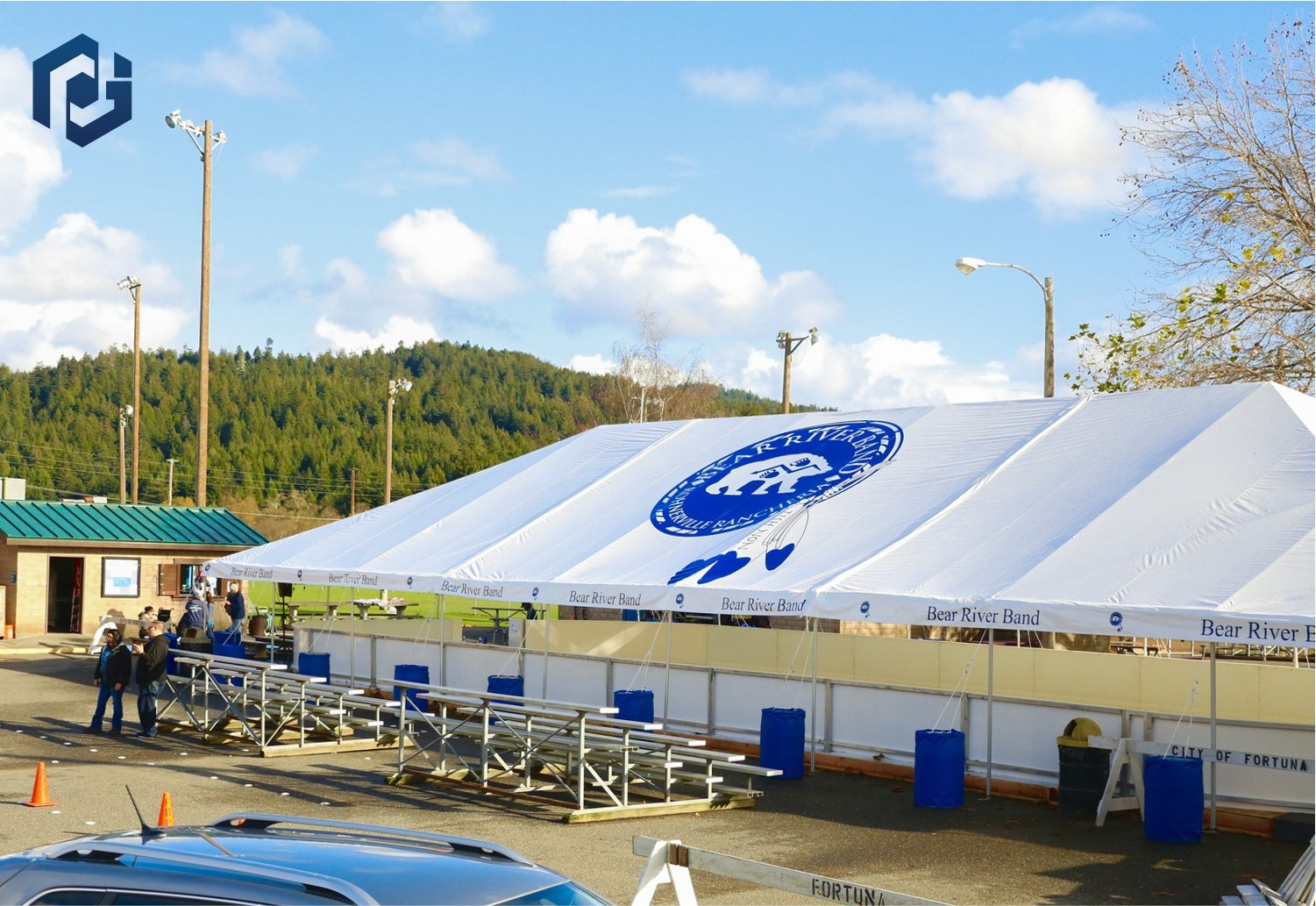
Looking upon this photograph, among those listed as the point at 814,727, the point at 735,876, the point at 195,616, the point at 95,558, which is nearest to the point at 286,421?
the point at 95,558

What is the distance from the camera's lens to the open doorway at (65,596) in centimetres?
3819

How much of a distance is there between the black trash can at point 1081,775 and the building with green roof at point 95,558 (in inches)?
1126

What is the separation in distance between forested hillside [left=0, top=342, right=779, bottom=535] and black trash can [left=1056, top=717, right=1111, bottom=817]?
10741 cm

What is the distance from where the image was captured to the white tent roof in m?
13.7

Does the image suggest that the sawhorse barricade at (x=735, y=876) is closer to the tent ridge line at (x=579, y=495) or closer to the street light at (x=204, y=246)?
the tent ridge line at (x=579, y=495)

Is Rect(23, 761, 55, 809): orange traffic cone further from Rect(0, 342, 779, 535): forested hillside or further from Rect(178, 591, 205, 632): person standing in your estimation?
Rect(0, 342, 779, 535): forested hillside

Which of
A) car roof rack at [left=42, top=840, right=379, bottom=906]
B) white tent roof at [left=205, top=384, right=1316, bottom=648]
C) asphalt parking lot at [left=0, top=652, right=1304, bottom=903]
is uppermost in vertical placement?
white tent roof at [left=205, top=384, right=1316, bottom=648]

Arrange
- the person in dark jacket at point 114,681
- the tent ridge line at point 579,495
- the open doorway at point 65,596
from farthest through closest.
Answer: the open doorway at point 65,596 < the tent ridge line at point 579,495 < the person in dark jacket at point 114,681

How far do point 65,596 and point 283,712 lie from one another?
23545 millimetres

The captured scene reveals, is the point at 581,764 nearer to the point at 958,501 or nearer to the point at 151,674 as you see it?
the point at 958,501

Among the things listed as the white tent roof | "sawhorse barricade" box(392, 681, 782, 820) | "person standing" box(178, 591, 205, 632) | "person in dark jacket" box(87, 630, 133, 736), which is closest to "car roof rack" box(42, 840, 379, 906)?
"sawhorse barricade" box(392, 681, 782, 820)

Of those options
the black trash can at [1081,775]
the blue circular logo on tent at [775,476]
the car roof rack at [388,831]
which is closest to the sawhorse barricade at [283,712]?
the blue circular logo on tent at [775,476]

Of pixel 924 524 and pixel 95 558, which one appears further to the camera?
pixel 95 558

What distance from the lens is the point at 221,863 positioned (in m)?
4.34
